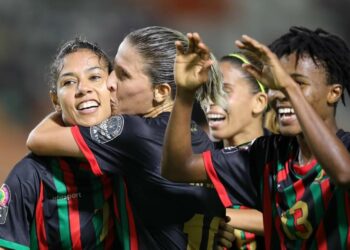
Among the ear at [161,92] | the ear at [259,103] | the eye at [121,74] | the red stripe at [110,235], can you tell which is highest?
the eye at [121,74]

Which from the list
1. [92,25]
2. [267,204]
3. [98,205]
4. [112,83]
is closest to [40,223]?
[98,205]

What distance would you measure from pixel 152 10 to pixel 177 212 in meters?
4.05

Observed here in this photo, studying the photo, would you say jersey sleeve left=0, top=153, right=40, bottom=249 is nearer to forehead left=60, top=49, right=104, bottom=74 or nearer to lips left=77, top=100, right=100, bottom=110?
lips left=77, top=100, right=100, bottom=110

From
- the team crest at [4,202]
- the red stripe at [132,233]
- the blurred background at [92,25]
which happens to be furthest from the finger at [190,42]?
the blurred background at [92,25]

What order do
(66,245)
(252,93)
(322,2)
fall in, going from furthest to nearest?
(322,2), (252,93), (66,245)

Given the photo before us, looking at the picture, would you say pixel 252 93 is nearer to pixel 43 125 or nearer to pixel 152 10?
pixel 43 125

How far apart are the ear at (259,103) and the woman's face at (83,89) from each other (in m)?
1.04

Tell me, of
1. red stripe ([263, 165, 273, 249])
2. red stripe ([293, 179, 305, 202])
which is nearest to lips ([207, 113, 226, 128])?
red stripe ([263, 165, 273, 249])

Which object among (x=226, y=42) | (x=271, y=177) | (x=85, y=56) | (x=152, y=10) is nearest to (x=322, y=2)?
(x=226, y=42)

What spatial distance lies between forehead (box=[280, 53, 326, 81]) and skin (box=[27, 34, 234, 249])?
1.83ft

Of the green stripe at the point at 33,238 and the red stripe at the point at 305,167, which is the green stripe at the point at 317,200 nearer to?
the red stripe at the point at 305,167

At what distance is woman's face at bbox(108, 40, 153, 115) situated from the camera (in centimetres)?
297

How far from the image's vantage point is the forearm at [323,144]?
2254 mm

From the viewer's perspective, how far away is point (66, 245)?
10.2 ft
